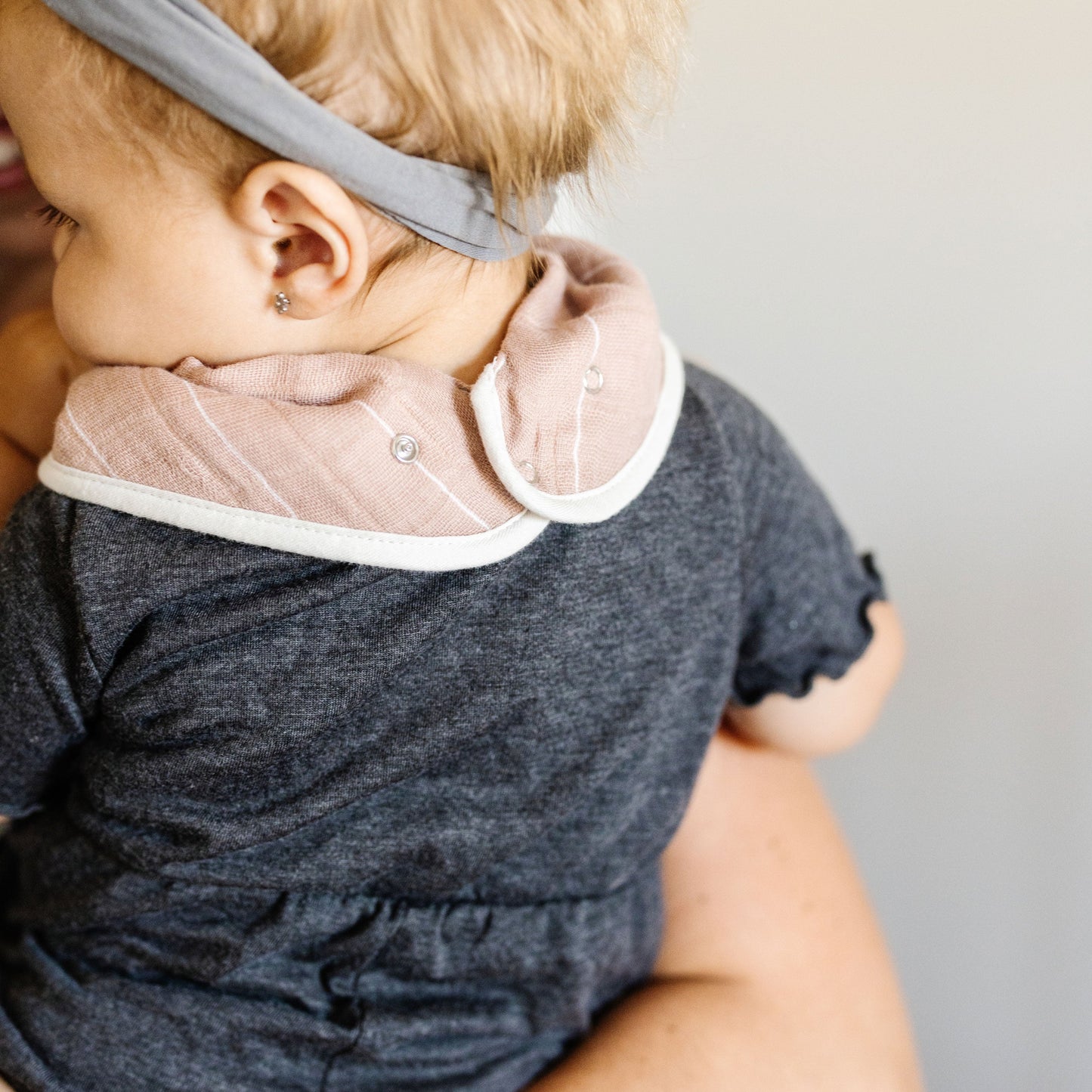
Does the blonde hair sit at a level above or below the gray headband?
above

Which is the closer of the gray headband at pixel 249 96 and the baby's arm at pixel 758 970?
the gray headband at pixel 249 96

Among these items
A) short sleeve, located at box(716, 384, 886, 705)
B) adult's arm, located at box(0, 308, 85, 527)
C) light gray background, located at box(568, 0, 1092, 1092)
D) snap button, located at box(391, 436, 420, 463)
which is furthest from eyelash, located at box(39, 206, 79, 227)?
light gray background, located at box(568, 0, 1092, 1092)

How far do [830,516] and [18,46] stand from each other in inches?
23.8

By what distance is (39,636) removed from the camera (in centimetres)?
62

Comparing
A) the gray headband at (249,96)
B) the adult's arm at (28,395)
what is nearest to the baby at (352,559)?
the gray headband at (249,96)

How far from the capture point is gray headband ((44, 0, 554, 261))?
0.52 m

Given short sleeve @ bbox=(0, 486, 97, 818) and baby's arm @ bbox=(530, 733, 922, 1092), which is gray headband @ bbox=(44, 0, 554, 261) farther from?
baby's arm @ bbox=(530, 733, 922, 1092)

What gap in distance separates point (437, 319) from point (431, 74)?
0.14 metres

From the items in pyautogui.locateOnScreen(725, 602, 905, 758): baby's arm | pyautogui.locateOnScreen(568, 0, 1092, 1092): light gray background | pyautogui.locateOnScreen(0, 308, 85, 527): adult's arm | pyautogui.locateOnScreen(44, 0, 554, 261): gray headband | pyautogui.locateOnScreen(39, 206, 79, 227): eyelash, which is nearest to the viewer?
pyautogui.locateOnScreen(44, 0, 554, 261): gray headband

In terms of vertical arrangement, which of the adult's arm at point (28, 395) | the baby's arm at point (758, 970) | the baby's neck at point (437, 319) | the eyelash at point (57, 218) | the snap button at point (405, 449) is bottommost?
the baby's arm at point (758, 970)

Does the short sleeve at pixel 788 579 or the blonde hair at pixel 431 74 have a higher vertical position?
the blonde hair at pixel 431 74

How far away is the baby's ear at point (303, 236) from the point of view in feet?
1.84

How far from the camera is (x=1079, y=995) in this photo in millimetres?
1181

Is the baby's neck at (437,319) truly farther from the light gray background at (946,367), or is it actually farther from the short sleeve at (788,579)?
the light gray background at (946,367)
